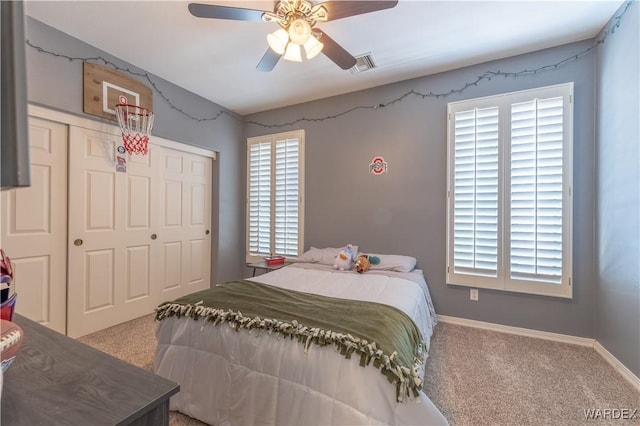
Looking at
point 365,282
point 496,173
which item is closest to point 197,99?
point 365,282

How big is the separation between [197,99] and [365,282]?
127 inches

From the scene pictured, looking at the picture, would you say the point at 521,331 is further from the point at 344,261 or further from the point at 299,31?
the point at 299,31

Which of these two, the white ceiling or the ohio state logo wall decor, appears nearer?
the white ceiling

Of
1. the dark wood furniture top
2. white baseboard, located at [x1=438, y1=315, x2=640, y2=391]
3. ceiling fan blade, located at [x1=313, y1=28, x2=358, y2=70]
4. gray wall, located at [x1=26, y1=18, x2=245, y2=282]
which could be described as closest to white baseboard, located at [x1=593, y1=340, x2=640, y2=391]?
white baseboard, located at [x1=438, y1=315, x2=640, y2=391]

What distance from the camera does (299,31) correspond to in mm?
1842

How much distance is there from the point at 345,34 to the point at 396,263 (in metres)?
2.27

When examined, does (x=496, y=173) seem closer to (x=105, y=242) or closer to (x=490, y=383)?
(x=490, y=383)

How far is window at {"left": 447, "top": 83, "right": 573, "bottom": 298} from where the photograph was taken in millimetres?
2551

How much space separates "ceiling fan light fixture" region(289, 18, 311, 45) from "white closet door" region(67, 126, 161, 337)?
228cm

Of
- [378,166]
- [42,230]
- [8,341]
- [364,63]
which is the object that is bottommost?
[8,341]

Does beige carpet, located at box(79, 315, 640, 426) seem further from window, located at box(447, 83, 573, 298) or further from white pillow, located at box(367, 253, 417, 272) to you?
white pillow, located at box(367, 253, 417, 272)

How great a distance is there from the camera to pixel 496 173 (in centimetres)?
277

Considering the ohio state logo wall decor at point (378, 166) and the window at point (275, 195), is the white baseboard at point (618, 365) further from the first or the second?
the window at point (275, 195)

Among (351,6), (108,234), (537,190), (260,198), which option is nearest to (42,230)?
(108,234)
